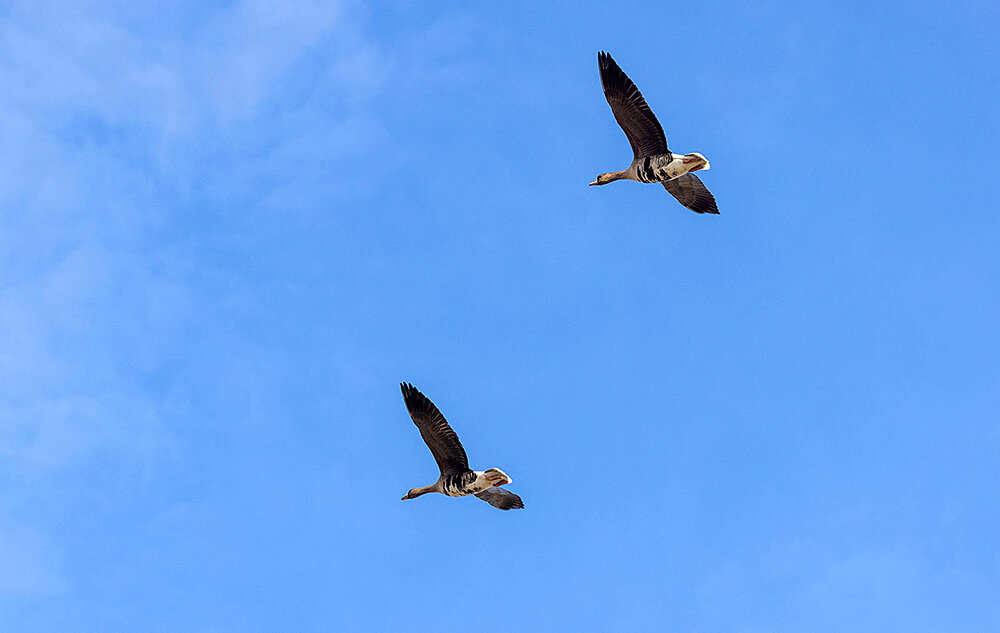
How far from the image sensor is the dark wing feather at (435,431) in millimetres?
34062

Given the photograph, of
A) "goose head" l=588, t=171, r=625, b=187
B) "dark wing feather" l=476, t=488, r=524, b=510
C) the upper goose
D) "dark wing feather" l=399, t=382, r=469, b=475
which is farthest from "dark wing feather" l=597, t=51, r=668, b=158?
"dark wing feather" l=476, t=488, r=524, b=510

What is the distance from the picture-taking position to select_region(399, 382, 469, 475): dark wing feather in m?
34.1

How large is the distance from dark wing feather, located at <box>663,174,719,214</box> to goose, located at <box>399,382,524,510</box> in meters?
12.0

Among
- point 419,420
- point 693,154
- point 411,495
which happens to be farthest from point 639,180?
point 411,495

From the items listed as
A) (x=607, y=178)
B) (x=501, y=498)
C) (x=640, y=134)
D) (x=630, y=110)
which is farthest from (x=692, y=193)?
(x=501, y=498)

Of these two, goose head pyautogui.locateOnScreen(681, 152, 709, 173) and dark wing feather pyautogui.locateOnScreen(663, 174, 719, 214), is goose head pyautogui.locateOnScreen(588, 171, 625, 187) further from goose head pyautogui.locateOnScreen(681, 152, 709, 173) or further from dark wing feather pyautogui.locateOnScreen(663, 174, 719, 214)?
goose head pyautogui.locateOnScreen(681, 152, 709, 173)

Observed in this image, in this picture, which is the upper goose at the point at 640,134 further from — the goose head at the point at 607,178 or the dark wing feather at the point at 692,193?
the dark wing feather at the point at 692,193

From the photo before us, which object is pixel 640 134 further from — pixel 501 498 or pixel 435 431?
pixel 501 498

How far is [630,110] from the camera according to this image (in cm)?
3478

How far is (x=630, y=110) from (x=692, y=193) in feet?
19.5

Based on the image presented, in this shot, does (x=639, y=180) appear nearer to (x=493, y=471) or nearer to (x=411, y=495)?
(x=493, y=471)

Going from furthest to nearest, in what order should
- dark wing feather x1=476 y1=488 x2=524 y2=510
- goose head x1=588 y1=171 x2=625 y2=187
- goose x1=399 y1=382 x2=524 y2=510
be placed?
goose head x1=588 y1=171 x2=625 y2=187 < dark wing feather x1=476 y1=488 x2=524 y2=510 < goose x1=399 y1=382 x2=524 y2=510

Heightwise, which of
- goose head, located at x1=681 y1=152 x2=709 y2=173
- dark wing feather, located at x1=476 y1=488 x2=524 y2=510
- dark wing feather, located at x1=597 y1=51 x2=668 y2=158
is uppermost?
Answer: dark wing feather, located at x1=597 y1=51 x2=668 y2=158

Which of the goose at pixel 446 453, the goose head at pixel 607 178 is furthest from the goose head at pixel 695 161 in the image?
the goose at pixel 446 453
